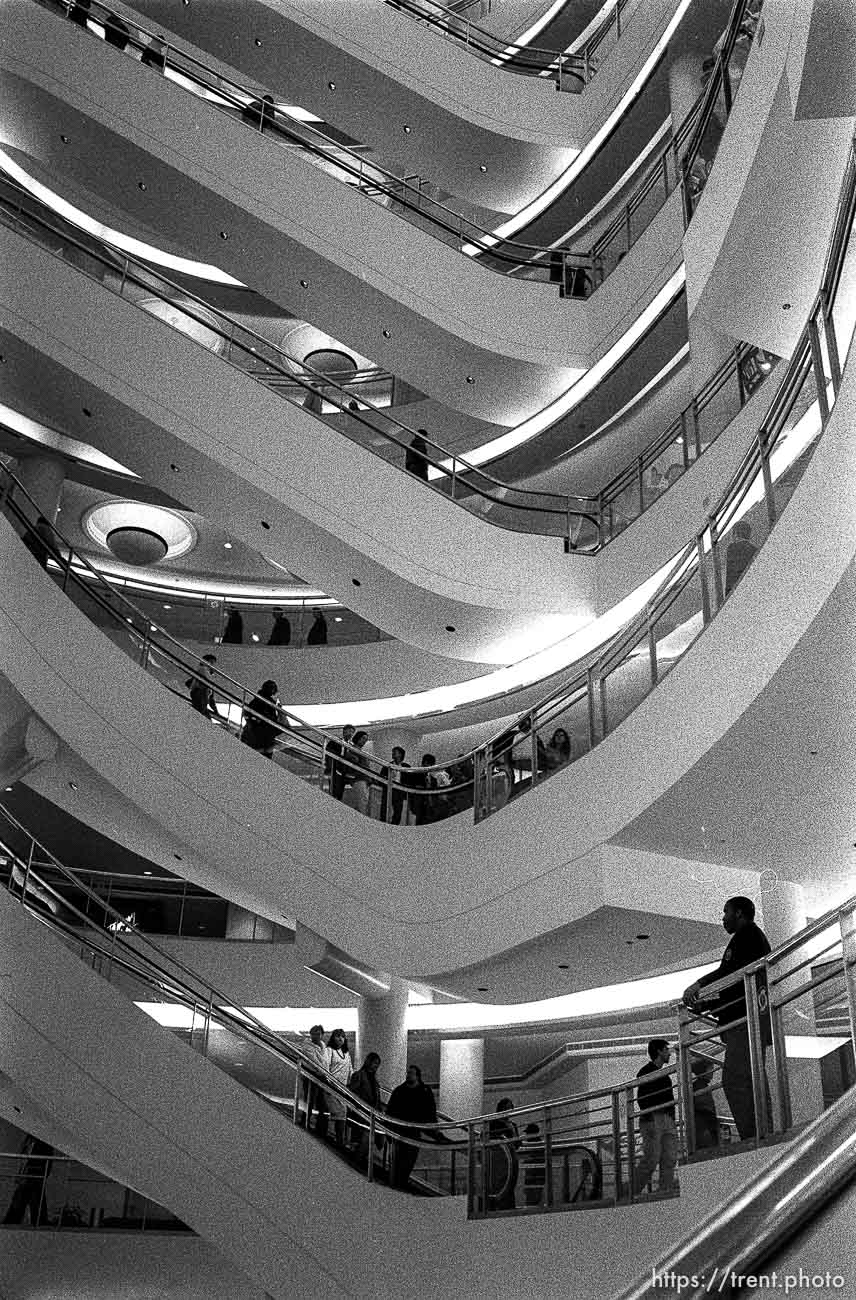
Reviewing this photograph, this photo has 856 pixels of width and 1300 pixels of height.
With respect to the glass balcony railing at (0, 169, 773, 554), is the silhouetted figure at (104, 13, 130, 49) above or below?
above

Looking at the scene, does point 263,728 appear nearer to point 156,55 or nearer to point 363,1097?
point 363,1097

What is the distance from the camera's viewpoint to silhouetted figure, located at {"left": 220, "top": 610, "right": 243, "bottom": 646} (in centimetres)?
1602

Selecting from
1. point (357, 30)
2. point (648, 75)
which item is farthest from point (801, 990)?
point (357, 30)

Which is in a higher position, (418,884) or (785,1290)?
(418,884)

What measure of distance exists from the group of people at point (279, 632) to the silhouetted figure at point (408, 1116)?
7456mm

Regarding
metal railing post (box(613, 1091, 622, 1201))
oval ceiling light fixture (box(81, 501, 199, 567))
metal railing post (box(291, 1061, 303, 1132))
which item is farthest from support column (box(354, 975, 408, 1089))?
oval ceiling light fixture (box(81, 501, 199, 567))

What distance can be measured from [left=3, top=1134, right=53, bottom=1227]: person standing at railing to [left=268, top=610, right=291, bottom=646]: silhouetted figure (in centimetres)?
704

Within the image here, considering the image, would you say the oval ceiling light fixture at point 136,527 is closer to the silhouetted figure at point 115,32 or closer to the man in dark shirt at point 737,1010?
the silhouetted figure at point 115,32

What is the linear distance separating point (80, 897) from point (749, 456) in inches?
227

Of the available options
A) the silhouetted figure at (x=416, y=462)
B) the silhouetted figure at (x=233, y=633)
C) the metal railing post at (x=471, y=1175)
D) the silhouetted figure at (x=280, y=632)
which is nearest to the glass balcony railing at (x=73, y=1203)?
the metal railing post at (x=471, y=1175)

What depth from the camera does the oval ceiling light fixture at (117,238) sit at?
18000 millimetres

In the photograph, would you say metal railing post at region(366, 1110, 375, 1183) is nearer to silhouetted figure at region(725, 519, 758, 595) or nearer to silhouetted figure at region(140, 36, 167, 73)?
silhouetted figure at region(725, 519, 758, 595)

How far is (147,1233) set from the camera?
10.1 m

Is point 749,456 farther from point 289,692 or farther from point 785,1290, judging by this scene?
point 289,692
